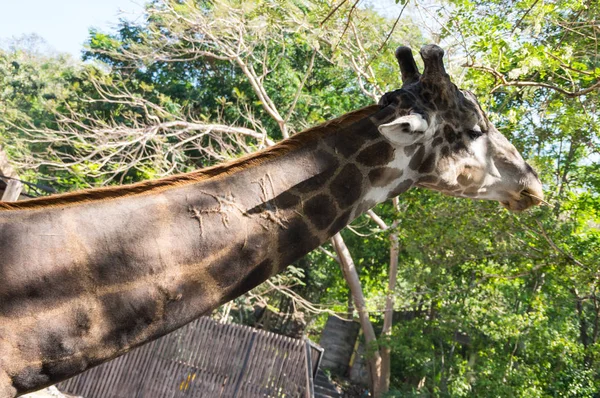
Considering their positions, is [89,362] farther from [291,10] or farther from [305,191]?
[291,10]

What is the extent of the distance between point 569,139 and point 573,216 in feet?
8.10

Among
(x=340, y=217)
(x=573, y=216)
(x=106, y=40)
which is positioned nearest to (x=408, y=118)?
(x=340, y=217)

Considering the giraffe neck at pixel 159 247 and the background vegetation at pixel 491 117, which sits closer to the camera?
the giraffe neck at pixel 159 247

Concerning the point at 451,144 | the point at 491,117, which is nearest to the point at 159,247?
the point at 451,144

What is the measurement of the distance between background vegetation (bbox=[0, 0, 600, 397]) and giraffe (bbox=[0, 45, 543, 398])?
8.26ft

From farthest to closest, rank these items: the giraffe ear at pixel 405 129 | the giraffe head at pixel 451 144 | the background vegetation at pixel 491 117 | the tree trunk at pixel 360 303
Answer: the tree trunk at pixel 360 303 → the background vegetation at pixel 491 117 → the giraffe head at pixel 451 144 → the giraffe ear at pixel 405 129

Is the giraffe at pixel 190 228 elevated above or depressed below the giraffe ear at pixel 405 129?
below

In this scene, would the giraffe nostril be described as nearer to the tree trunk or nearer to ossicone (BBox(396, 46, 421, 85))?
ossicone (BBox(396, 46, 421, 85))

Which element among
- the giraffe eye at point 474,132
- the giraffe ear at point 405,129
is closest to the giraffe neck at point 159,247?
the giraffe ear at point 405,129

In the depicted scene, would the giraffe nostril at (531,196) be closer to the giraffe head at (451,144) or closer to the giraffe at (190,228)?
the giraffe head at (451,144)

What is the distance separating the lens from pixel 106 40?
1775cm

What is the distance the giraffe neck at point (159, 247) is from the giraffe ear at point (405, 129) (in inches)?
6.8

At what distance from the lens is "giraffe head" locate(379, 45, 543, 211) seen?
7.97 feet

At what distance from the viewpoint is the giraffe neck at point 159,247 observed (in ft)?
5.44
